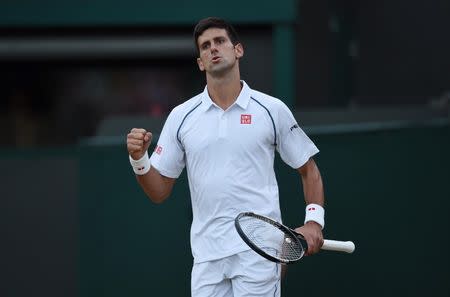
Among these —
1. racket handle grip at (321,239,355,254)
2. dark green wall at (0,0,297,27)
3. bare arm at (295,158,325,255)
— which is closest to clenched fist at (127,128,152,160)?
bare arm at (295,158,325,255)

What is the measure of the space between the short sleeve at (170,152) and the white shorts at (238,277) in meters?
0.49

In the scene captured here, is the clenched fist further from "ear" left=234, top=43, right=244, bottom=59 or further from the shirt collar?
"ear" left=234, top=43, right=244, bottom=59

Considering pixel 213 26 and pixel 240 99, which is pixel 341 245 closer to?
pixel 240 99

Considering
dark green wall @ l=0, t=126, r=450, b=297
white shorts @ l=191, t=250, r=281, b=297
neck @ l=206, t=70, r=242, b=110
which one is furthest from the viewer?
dark green wall @ l=0, t=126, r=450, b=297

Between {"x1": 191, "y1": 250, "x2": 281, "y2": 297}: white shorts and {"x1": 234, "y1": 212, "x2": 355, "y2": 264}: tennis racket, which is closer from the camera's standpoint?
{"x1": 234, "y1": 212, "x2": 355, "y2": 264}: tennis racket

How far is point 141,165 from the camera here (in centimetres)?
506

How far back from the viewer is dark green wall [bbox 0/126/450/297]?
672 cm

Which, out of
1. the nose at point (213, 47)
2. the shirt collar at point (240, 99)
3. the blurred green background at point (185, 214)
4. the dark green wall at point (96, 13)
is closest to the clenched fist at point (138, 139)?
the shirt collar at point (240, 99)

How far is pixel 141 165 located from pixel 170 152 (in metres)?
0.20

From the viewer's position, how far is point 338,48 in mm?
11797

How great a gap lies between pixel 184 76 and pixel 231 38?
6.58 m

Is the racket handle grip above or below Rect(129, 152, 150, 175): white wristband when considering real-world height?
below

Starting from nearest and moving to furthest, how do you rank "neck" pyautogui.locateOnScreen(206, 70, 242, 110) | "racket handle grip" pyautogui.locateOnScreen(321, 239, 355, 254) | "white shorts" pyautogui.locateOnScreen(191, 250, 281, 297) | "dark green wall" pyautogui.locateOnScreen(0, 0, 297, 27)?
"racket handle grip" pyautogui.locateOnScreen(321, 239, 355, 254)
"white shorts" pyautogui.locateOnScreen(191, 250, 281, 297)
"neck" pyautogui.locateOnScreen(206, 70, 242, 110)
"dark green wall" pyautogui.locateOnScreen(0, 0, 297, 27)

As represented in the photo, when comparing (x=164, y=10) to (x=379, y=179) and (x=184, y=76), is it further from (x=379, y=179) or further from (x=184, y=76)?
(x=379, y=179)
